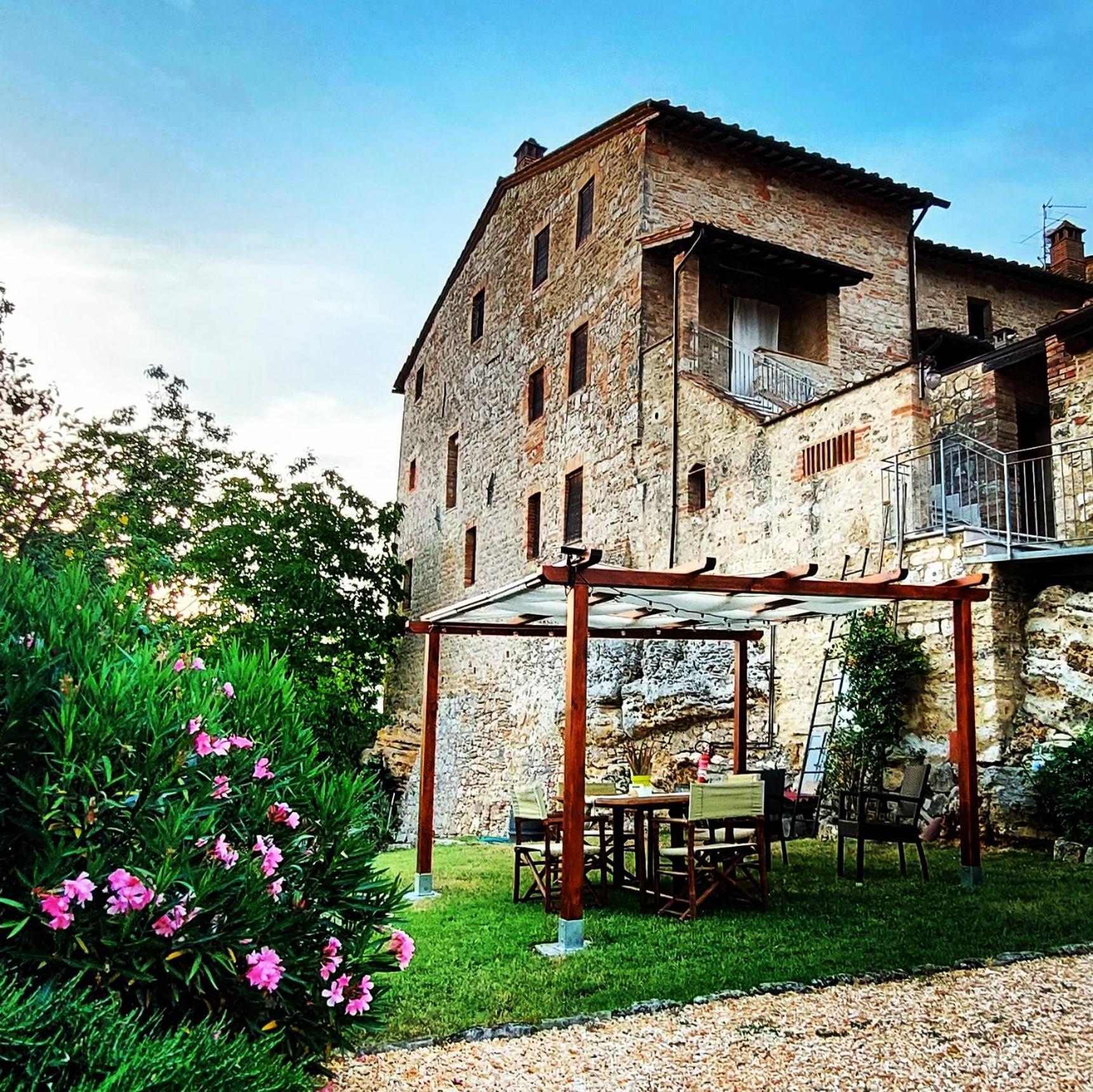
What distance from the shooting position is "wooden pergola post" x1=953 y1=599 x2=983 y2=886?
6809 millimetres

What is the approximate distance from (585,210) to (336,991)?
15.7 m

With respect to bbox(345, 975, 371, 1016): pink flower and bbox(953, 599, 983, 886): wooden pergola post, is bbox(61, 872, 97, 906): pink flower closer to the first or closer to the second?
bbox(345, 975, 371, 1016): pink flower

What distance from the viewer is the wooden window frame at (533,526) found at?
687 inches

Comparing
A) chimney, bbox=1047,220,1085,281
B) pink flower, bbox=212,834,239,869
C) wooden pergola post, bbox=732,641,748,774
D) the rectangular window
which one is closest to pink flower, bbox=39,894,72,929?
pink flower, bbox=212,834,239,869

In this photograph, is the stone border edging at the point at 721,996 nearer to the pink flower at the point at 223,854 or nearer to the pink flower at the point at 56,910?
the pink flower at the point at 223,854

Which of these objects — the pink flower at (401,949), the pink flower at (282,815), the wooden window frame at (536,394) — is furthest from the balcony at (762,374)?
the pink flower at (282,815)

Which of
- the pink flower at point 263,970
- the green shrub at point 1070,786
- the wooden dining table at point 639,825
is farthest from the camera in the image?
the green shrub at point 1070,786

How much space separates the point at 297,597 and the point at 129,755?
19539 mm

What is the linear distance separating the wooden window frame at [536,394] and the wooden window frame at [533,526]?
1.48 metres

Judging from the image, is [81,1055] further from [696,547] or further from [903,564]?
[696,547]

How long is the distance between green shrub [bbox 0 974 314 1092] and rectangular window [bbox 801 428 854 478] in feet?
32.2

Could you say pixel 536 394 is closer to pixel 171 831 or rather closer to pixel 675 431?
pixel 675 431

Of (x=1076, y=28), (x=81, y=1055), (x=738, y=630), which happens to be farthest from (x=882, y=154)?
(x=81, y=1055)

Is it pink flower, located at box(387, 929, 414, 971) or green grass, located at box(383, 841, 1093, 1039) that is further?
green grass, located at box(383, 841, 1093, 1039)
